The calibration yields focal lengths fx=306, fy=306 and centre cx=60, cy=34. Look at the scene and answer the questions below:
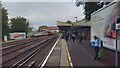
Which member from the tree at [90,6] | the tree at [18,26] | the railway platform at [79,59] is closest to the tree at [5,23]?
the tree at [18,26]

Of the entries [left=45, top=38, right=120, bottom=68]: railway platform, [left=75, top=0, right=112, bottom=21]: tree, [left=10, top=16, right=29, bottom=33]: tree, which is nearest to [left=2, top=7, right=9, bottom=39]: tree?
[left=10, top=16, right=29, bottom=33]: tree

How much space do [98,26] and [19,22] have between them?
419ft

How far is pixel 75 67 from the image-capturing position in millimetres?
15750

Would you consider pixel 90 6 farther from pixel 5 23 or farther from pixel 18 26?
pixel 18 26

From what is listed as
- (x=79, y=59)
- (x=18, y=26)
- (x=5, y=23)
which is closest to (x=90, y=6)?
(x=79, y=59)

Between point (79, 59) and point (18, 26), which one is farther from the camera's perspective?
point (18, 26)

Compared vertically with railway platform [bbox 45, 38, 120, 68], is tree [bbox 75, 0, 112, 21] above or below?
above

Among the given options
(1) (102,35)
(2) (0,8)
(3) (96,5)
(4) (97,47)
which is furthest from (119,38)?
(2) (0,8)

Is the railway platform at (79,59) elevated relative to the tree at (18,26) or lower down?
lower down

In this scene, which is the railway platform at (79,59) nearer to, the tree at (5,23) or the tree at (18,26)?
the tree at (5,23)

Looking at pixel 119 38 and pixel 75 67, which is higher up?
pixel 119 38

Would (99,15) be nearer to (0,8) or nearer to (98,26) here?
(98,26)

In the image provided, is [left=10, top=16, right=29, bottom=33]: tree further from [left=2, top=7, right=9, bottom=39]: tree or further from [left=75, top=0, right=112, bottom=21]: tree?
[left=75, top=0, right=112, bottom=21]: tree

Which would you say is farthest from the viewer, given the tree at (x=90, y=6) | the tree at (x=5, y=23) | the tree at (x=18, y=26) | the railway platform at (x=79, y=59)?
the tree at (x=18, y=26)
